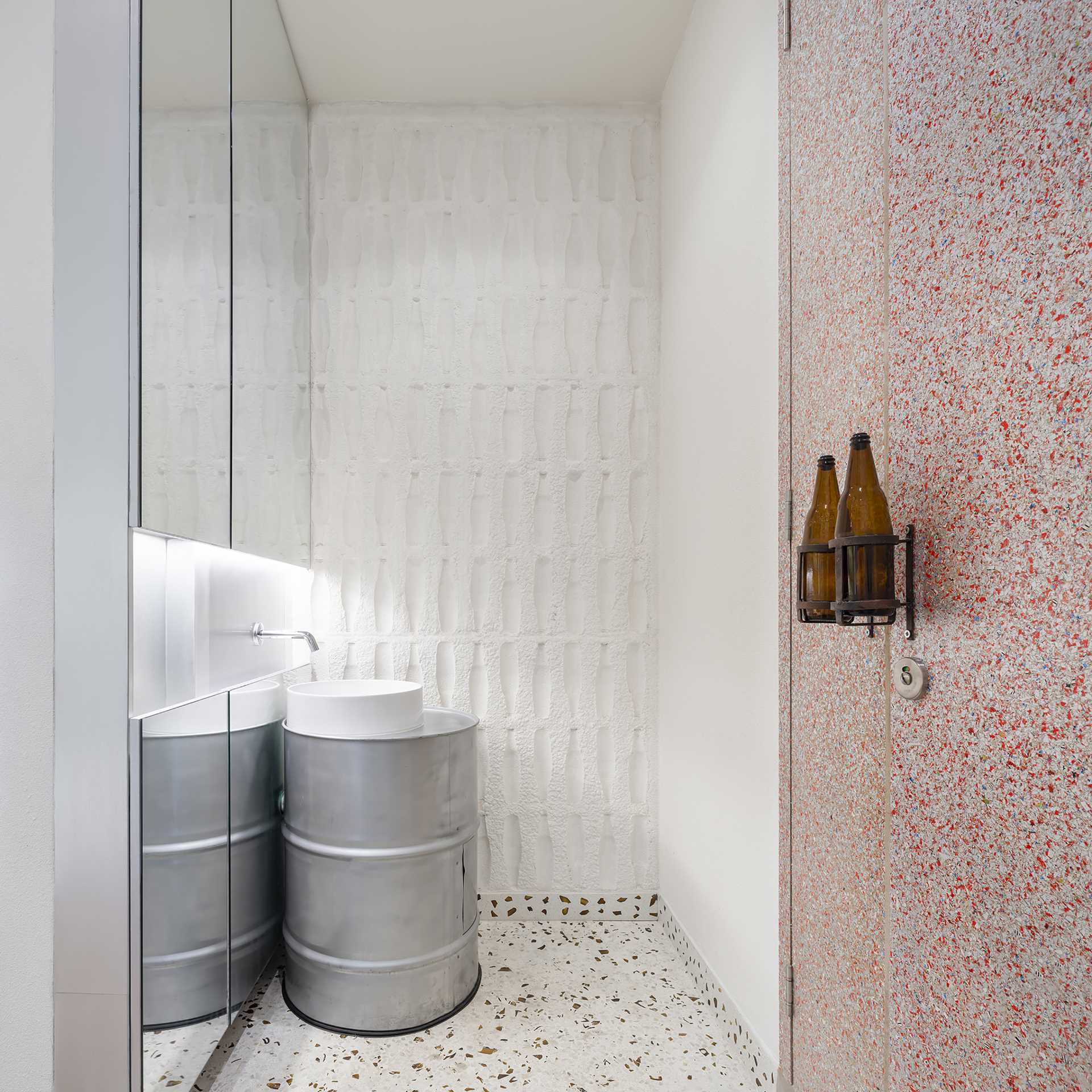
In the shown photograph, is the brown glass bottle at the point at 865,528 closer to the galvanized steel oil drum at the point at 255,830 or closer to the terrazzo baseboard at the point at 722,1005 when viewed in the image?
the terrazzo baseboard at the point at 722,1005

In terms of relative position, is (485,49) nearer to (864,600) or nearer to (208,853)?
(864,600)

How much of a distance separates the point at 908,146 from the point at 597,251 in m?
1.47

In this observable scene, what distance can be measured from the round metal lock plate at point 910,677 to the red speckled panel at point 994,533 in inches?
0.6

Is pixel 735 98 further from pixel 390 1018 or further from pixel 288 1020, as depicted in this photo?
pixel 288 1020

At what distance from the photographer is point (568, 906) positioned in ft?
7.67

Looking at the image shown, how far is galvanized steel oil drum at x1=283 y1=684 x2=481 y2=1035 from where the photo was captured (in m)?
1.75

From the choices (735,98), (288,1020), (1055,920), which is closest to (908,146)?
(735,98)

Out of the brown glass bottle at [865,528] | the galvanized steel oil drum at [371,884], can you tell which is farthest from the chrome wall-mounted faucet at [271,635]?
the brown glass bottle at [865,528]

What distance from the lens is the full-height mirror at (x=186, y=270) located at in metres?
1.24

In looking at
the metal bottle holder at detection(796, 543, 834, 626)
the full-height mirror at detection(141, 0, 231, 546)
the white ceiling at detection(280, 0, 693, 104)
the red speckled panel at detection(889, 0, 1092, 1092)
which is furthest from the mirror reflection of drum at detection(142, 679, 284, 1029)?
the white ceiling at detection(280, 0, 693, 104)

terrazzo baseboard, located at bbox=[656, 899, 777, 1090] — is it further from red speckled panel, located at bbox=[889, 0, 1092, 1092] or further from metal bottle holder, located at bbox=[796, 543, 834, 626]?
metal bottle holder, located at bbox=[796, 543, 834, 626]

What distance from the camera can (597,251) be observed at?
7.87ft

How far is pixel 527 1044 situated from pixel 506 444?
159 cm

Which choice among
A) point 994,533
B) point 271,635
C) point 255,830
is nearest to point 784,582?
point 994,533
